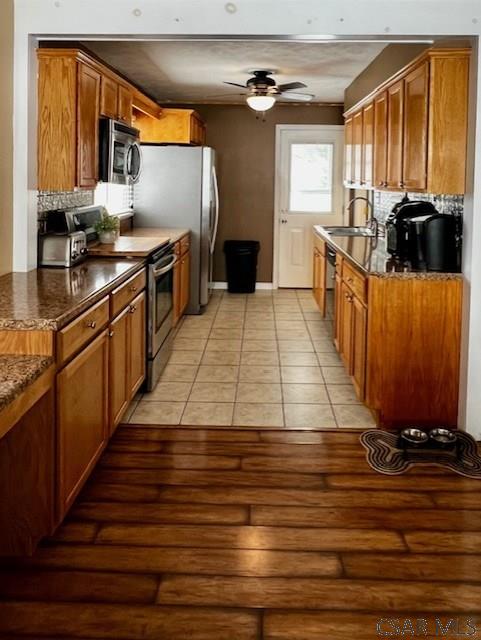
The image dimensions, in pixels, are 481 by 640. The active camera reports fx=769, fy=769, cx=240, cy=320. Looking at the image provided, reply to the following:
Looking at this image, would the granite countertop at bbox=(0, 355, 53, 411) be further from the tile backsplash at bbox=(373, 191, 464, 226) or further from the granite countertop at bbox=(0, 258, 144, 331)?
the tile backsplash at bbox=(373, 191, 464, 226)

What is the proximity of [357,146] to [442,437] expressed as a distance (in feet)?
12.2

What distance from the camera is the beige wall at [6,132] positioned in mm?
3768

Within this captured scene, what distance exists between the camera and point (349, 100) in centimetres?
816

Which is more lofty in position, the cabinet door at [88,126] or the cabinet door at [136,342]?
the cabinet door at [88,126]

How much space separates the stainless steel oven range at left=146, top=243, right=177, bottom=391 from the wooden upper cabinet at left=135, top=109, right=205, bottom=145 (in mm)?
2623

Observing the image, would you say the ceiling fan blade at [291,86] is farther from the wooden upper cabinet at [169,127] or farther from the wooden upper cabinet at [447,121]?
the wooden upper cabinet at [447,121]

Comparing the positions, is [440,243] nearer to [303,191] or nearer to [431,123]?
[431,123]

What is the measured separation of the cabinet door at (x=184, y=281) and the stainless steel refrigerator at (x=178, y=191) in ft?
0.47

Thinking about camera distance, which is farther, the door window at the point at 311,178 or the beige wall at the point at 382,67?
the door window at the point at 311,178

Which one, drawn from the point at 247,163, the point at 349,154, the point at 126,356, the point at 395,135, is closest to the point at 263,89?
the point at 349,154

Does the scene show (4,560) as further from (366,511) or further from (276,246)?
(276,246)

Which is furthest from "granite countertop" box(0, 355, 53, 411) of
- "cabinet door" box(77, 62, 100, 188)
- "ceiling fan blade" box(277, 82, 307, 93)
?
"ceiling fan blade" box(277, 82, 307, 93)

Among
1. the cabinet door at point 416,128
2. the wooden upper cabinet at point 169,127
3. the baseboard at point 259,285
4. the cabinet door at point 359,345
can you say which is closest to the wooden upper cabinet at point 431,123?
the cabinet door at point 416,128

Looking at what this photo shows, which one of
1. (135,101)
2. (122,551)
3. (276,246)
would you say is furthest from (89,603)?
(276,246)
